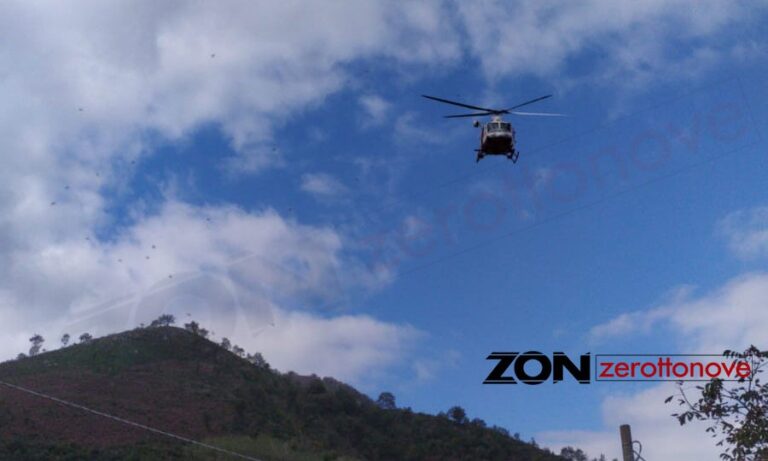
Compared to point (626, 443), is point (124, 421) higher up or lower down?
higher up

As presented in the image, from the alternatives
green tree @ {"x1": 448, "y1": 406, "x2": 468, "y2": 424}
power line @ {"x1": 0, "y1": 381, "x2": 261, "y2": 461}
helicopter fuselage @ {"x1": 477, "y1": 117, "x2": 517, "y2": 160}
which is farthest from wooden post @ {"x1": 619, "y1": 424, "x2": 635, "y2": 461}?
green tree @ {"x1": 448, "y1": 406, "x2": 468, "y2": 424}

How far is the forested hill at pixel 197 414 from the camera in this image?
41844 mm

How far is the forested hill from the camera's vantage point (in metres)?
41.8

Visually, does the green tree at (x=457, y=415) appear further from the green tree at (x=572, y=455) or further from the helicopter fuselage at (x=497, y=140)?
the helicopter fuselage at (x=497, y=140)

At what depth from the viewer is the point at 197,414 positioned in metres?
50.8

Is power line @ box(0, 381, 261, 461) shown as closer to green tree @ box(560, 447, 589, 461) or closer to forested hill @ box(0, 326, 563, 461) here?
forested hill @ box(0, 326, 563, 461)

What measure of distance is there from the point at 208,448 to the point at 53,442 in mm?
7203

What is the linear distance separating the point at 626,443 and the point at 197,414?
→ 40.5 meters

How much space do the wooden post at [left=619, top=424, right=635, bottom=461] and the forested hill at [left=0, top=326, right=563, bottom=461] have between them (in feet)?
94.8

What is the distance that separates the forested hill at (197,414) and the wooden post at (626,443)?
1137 inches

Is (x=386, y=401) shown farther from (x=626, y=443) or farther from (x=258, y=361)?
(x=626, y=443)

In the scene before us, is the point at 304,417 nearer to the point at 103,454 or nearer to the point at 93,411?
the point at 93,411

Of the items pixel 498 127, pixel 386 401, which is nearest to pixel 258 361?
pixel 386 401

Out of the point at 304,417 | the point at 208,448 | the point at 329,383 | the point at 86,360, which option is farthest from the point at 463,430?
the point at 86,360
